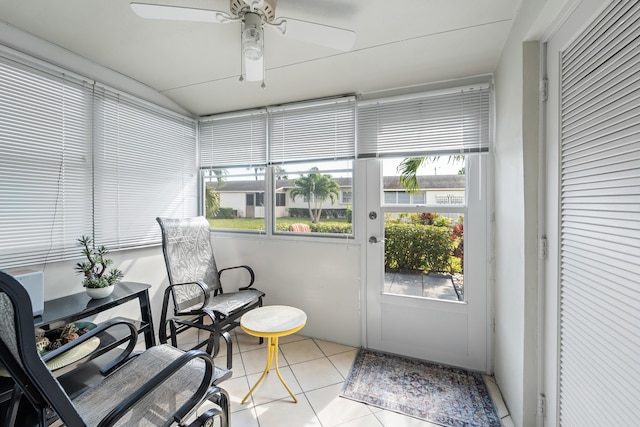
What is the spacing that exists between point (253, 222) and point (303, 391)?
1.66 meters

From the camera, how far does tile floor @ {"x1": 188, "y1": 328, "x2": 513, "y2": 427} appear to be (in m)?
1.58

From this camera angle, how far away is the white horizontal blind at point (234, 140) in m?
2.78

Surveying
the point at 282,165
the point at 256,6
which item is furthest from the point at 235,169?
the point at 256,6

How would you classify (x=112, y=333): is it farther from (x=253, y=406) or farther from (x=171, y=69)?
(x=171, y=69)

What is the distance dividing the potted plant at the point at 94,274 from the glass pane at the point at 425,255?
7.11ft

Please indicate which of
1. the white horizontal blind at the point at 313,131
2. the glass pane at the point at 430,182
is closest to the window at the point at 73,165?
the white horizontal blind at the point at 313,131

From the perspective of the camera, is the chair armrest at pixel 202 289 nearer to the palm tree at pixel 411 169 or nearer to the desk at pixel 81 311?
the desk at pixel 81 311

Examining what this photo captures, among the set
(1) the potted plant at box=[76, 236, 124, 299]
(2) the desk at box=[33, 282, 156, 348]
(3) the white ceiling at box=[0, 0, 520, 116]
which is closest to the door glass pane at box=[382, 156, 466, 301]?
(3) the white ceiling at box=[0, 0, 520, 116]

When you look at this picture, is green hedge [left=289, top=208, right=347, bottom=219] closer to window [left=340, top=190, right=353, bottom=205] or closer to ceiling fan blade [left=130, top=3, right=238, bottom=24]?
window [left=340, top=190, right=353, bottom=205]

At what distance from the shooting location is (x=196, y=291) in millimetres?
2383

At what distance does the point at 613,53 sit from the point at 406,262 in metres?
1.75

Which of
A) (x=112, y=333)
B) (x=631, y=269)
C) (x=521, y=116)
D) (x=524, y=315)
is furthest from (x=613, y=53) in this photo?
(x=112, y=333)

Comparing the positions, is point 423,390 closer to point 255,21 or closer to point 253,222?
point 253,222

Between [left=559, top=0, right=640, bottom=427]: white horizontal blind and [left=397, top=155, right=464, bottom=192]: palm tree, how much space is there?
1.09 m
